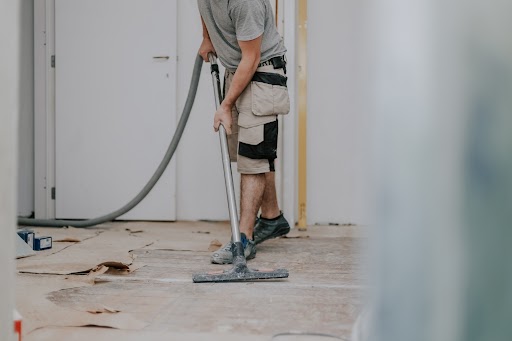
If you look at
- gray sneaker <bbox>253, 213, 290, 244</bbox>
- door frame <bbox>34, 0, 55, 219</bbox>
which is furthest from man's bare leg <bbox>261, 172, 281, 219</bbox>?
door frame <bbox>34, 0, 55, 219</bbox>

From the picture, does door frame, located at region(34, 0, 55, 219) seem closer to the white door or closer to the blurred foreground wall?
the white door

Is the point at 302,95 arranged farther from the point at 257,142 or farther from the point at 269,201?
the point at 257,142

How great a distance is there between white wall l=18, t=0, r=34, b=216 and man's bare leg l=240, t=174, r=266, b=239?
2016 millimetres

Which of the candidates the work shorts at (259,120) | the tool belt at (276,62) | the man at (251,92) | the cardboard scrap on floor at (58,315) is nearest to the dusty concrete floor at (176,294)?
the cardboard scrap on floor at (58,315)

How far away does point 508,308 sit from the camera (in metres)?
0.64

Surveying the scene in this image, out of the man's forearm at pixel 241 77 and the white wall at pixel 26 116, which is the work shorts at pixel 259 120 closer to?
the man's forearm at pixel 241 77

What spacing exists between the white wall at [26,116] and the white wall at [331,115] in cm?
179

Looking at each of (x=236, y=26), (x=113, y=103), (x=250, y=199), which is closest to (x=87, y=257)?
(x=250, y=199)

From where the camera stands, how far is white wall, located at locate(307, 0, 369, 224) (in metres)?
3.92

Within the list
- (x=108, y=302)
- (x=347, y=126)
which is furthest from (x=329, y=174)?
(x=108, y=302)

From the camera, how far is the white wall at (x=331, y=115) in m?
3.92

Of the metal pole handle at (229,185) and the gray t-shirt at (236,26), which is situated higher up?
the gray t-shirt at (236,26)

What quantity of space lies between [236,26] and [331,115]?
1.54 m

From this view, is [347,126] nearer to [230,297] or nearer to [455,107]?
[230,297]
